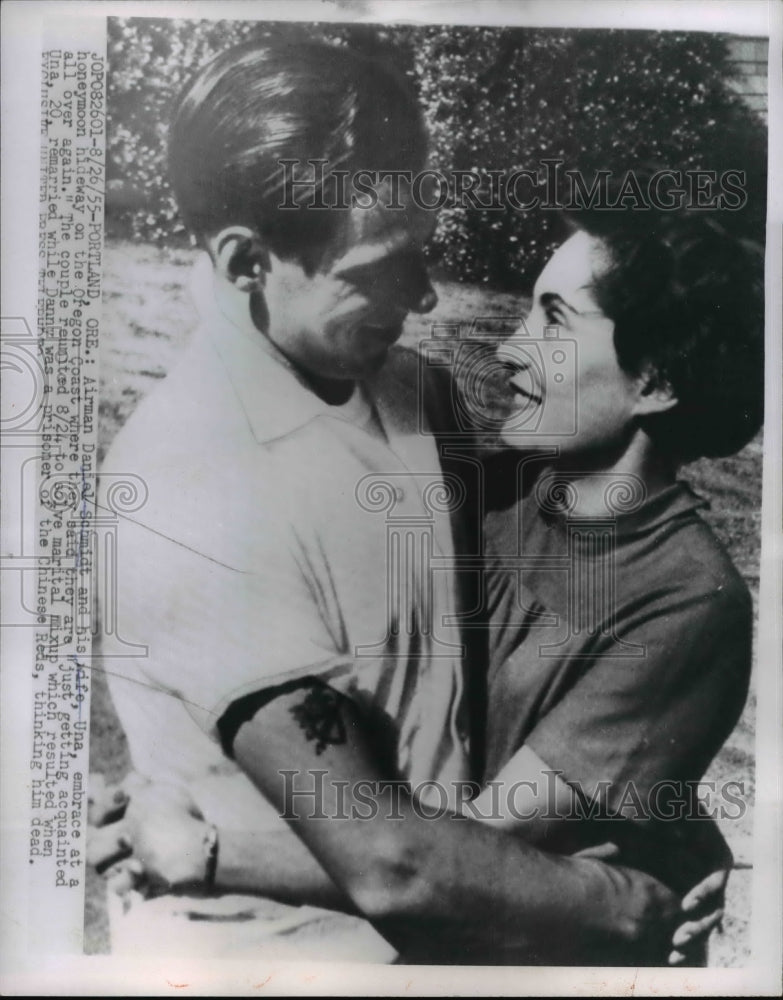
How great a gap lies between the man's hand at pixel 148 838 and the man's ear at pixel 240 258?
2.94 ft

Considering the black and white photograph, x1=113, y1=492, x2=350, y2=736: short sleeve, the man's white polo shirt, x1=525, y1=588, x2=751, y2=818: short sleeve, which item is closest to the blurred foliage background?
the black and white photograph

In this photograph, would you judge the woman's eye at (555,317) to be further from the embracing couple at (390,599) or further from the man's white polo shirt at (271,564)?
the man's white polo shirt at (271,564)

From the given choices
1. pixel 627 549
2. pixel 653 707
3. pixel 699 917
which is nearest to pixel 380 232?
pixel 627 549

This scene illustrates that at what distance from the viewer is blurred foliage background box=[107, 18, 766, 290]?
1.56m

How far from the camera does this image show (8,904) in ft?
5.07

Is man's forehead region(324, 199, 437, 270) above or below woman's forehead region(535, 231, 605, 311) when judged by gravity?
above

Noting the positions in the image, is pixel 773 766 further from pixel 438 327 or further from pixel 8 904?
pixel 8 904

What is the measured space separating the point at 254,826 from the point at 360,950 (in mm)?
292

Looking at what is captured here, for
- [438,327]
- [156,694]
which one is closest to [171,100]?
[438,327]

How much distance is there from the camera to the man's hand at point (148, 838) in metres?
1.52

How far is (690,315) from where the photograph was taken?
1.58 meters

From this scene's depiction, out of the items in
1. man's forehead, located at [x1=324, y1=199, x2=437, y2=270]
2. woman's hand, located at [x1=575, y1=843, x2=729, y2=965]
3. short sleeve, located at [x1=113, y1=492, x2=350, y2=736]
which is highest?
man's forehead, located at [x1=324, y1=199, x2=437, y2=270]

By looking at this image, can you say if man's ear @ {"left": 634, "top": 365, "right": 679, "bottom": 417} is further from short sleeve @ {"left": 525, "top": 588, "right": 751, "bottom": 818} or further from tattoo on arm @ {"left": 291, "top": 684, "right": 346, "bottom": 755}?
tattoo on arm @ {"left": 291, "top": 684, "right": 346, "bottom": 755}

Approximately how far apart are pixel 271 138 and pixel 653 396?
0.82m
